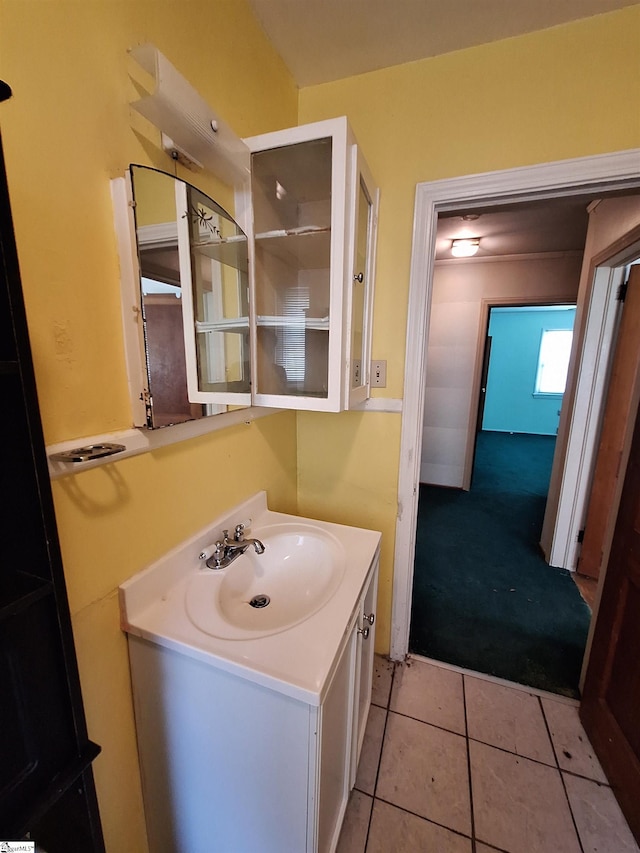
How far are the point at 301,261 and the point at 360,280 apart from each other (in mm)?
217

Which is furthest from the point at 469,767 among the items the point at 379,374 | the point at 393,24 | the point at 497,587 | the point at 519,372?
the point at 519,372

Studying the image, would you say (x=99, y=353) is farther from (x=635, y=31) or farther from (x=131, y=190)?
(x=635, y=31)

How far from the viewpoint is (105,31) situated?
0.68 m

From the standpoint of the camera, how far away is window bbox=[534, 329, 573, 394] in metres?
5.96

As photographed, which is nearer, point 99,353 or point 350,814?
point 99,353

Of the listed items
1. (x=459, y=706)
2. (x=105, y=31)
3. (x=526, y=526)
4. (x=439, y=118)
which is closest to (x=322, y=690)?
(x=459, y=706)

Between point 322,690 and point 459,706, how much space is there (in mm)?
1185

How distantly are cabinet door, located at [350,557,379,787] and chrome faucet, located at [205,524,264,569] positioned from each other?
1.18ft

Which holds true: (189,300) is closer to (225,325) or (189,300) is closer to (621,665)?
(225,325)

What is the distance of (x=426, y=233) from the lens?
130 centimetres

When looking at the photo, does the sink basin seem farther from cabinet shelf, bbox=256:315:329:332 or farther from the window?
the window

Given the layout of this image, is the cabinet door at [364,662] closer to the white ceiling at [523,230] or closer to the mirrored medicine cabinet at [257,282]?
the mirrored medicine cabinet at [257,282]

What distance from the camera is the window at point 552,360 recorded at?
19.5ft

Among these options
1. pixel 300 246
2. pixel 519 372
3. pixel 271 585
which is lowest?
pixel 271 585
